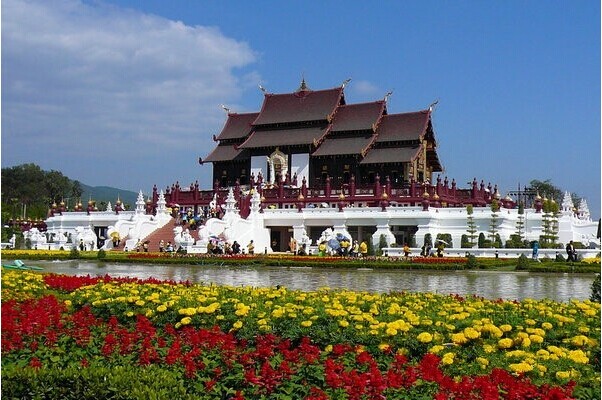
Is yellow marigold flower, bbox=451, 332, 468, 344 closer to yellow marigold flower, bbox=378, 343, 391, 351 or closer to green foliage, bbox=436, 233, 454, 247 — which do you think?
yellow marigold flower, bbox=378, 343, 391, 351

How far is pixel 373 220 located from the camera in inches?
1531

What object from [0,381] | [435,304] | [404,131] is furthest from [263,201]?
[0,381]

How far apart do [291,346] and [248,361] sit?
1646 millimetres

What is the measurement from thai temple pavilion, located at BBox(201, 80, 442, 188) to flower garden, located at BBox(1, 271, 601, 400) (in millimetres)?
40379

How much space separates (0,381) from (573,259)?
24.4 metres

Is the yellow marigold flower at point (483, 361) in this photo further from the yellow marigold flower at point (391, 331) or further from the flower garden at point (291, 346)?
the yellow marigold flower at point (391, 331)

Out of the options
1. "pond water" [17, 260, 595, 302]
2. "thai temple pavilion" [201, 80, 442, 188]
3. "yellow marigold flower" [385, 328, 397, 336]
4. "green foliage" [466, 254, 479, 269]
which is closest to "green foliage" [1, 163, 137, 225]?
"thai temple pavilion" [201, 80, 442, 188]

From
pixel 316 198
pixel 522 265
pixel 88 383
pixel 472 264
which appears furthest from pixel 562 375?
pixel 316 198

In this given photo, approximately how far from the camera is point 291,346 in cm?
822

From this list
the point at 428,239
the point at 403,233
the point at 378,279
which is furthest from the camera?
the point at 403,233

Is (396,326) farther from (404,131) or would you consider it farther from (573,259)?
(404,131)

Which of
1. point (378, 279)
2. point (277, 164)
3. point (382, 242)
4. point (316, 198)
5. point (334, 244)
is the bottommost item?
point (378, 279)

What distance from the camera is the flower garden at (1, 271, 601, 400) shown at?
5.82 meters

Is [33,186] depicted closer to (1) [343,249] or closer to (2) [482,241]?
(1) [343,249]
